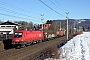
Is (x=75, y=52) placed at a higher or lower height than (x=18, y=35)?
lower

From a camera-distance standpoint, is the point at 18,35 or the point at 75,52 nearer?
the point at 75,52

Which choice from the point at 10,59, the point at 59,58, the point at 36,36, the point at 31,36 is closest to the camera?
the point at 59,58

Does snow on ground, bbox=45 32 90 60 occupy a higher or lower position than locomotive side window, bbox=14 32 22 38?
lower

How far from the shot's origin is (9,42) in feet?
114

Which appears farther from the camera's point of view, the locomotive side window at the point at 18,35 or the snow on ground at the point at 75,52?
the locomotive side window at the point at 18,35

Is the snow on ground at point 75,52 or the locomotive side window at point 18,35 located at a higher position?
the locomotive side window at point 18,35

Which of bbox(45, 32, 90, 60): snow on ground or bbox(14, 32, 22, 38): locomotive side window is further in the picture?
bbox(14, 32, 22, 38): locomotive side window

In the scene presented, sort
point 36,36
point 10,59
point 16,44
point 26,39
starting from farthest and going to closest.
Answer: point 36,36 → point 26,39 → point 16,44 → point 10,59

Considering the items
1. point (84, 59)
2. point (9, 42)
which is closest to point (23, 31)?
point (9, 42)

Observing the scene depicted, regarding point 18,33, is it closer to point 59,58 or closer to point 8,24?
point 59,58

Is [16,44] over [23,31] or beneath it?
beneath

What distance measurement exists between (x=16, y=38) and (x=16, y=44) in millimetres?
1001

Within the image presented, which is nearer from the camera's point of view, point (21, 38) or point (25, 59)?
point (25, 59)

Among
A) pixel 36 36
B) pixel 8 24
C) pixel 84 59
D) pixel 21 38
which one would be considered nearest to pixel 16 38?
pixel 21 38
